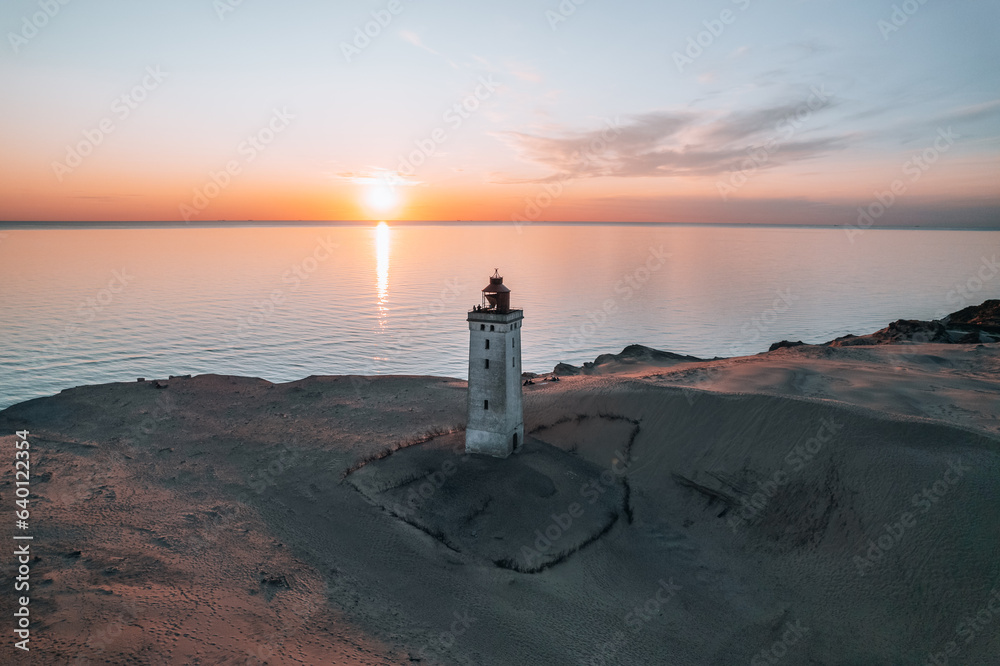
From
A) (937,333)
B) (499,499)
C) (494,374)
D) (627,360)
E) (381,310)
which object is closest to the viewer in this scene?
(499,499)

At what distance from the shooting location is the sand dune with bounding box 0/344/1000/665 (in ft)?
64.3

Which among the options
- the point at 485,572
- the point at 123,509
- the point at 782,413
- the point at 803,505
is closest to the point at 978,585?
the point at 803,505

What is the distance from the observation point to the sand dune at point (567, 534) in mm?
19594

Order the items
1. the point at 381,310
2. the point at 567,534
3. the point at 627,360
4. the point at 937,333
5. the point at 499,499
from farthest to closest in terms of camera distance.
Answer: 1. the point at 381,310
2. the point at 627,360
3. the point at 937,333
4. the point at 499,499
5. the point at 567,534

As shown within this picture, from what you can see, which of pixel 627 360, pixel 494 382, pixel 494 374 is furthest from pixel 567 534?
pixel 627 360

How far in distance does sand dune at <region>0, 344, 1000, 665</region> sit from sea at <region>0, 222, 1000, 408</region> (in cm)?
2525

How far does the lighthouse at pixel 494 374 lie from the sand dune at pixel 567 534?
4.39 ft

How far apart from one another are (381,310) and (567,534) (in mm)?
72232

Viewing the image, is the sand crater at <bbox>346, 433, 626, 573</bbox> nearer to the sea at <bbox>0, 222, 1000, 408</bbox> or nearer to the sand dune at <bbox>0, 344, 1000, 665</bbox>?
the sand dune at <bbox>0, 344, 1000, 665</bbox>

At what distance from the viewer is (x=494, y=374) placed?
2952 centimetres

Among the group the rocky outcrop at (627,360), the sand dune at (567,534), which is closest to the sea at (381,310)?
the rocky outcrop at (627,360)

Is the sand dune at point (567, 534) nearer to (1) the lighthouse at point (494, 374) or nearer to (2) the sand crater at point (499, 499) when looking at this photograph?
(2) the sand crater at point (499, 499)

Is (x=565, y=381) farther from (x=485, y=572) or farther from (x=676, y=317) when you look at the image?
(x=676, y=317)

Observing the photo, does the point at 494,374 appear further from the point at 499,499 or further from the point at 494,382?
the point at 499,499
